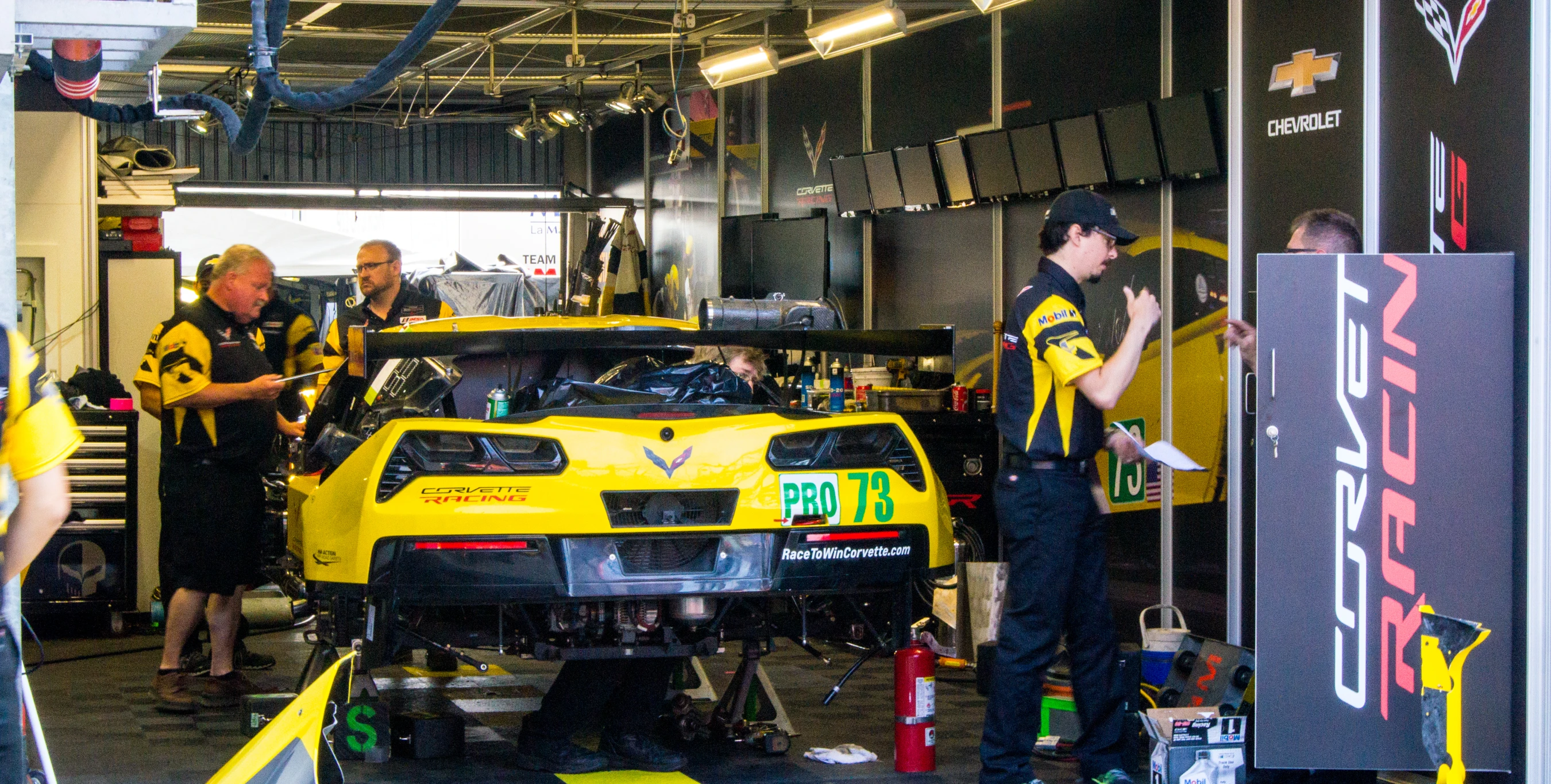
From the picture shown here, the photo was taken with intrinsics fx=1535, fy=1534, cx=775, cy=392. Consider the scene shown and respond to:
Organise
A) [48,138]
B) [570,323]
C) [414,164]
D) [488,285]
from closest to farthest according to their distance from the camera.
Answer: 1. [570,323]
2. [48,138]
3. [488,285]
4. [414,164]

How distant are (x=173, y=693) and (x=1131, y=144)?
16.3 ft

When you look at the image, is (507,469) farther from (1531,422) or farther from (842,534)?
(1531,422)

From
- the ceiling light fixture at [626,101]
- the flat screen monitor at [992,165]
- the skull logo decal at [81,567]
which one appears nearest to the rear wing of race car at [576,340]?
the skull logo decal at [81,567]

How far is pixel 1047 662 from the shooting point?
4270 mm

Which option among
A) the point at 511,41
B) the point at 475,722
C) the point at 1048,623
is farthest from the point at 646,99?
the point at 1048,623

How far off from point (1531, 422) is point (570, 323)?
2.99 metres

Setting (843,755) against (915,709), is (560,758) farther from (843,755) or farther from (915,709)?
(915,709)

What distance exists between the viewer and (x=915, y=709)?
4.67m

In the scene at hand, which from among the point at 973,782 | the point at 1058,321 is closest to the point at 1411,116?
the point at 1058,321

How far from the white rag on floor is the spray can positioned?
4.84ft

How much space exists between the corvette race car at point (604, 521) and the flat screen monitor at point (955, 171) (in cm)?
477

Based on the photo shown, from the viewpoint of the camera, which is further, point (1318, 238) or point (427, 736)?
point (427, 736)

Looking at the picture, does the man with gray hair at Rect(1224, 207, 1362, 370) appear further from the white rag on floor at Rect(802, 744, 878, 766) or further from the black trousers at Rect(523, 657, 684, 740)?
the black trousers at Rect(523, 657, 684, 740)

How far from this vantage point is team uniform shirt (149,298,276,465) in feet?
19.8
